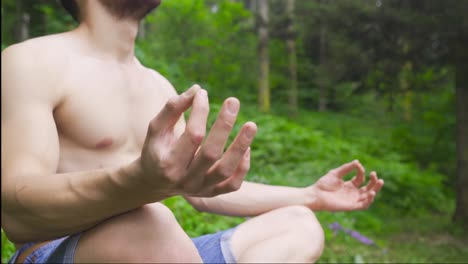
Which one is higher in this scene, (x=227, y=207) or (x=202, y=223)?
(x=227, y=207)

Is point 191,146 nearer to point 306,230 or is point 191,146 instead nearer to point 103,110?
point 103,110

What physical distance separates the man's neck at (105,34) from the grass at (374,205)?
1.61m

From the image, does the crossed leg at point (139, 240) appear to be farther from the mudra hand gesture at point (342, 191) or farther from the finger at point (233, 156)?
the mudra hand gesture at point (342, 191)

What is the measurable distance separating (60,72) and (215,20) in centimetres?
997

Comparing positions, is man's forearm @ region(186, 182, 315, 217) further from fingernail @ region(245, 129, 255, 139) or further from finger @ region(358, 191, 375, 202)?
fingernail @ region(245, 129, 255, 139)

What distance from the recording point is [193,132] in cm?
57

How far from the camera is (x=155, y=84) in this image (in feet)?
3.70

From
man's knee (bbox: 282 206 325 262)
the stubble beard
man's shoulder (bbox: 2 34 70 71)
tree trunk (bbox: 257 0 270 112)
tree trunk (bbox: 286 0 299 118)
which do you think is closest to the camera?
man's shoulder (bbox: 2 34 70 71)

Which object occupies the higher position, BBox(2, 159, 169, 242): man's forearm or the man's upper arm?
the man's upper arm

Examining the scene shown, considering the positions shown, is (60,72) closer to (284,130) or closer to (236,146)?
(236,146)

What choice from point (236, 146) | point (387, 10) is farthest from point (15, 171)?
point (387, 10)

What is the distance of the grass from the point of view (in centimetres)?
276

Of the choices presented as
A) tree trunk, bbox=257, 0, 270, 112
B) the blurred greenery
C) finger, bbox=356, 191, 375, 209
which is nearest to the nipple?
finger, bbox=356, 191, 375, 209

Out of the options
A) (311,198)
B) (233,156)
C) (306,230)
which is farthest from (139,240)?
(311,198)
